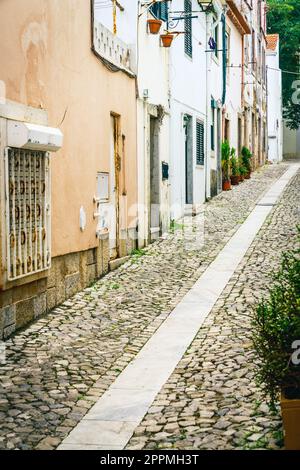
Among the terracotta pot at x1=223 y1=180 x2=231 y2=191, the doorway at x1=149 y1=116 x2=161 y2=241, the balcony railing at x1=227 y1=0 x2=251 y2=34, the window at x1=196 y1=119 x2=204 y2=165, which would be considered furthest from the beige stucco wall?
the balcony railing at x1=227 y1=0 x2=251 y2=34

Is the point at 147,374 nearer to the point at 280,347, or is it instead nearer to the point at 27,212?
the point at 280,347

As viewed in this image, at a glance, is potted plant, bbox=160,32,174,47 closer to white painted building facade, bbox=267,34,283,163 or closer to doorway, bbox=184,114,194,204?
doorway, bbox=184,114,194,204

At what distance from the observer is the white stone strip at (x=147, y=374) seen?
15.9 feet

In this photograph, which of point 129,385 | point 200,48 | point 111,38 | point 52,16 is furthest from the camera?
point 200,48

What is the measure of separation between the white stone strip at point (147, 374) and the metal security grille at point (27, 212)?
150cm

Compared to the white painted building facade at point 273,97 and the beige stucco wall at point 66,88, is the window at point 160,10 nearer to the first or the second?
the beige stucco wall at point 66,88

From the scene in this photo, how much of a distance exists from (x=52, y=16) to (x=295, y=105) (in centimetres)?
3984

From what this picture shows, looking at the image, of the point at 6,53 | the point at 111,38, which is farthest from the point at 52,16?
the point at 111,38

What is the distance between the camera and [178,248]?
13.0 meters

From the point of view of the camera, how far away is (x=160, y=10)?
14352 mm

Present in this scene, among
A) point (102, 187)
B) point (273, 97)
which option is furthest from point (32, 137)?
point (273, 97)

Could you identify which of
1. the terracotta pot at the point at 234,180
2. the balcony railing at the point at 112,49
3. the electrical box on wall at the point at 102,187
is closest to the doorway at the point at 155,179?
the balcony railing at the point at 112,49
